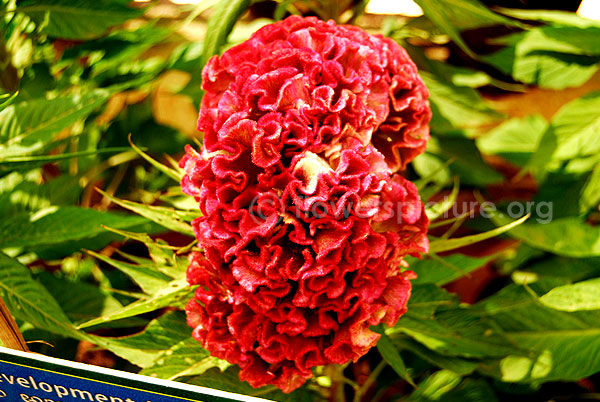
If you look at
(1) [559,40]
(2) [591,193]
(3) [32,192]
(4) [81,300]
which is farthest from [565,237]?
(3) [32,192]

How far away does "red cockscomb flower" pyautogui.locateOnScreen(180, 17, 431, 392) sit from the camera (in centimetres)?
58

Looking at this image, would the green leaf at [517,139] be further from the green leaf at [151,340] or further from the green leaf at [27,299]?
the green leaf at [27,299]

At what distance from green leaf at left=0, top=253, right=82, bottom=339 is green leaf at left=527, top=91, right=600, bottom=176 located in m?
0.79

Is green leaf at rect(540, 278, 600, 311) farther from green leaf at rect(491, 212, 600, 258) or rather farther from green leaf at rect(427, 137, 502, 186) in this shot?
green leaf at rect(427, 137, 502, 186)

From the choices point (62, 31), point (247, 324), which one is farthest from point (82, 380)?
point (62, 31)

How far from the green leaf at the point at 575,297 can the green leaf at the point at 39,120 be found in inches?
25.8

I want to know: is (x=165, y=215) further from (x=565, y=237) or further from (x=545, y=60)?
(x=545, y=60)

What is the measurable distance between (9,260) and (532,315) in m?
0.76

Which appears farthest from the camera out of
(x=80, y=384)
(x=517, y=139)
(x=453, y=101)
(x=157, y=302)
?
(x=517, y=139)

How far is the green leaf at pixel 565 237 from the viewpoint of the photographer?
894mm

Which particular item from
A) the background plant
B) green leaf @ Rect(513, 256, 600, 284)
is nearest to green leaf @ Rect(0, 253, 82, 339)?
the background plant

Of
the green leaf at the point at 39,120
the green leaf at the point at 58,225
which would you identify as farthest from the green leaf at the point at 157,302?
the green leaf at the point at 39,120

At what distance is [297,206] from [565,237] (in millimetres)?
537

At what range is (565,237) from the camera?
35.9 inches
